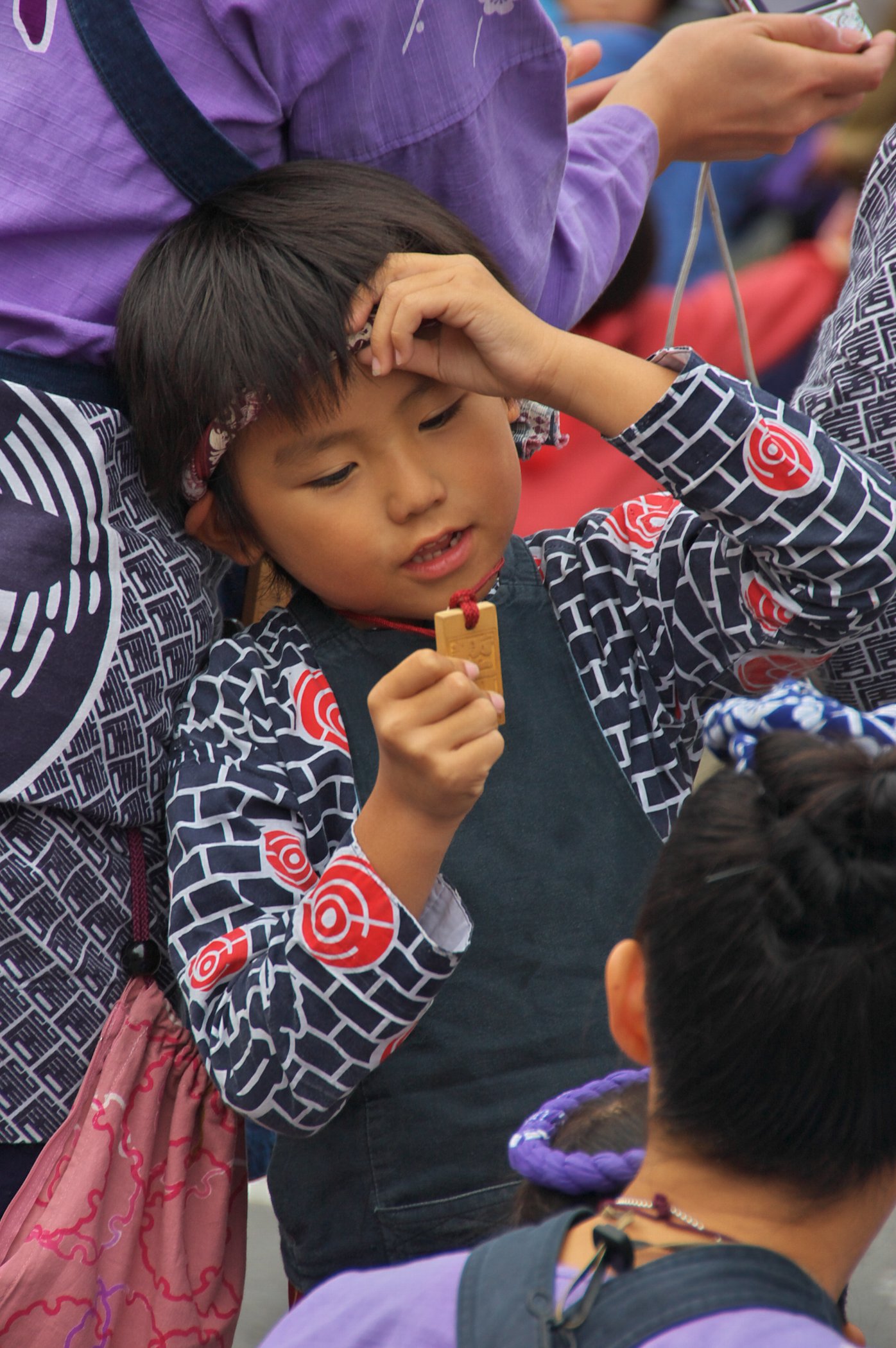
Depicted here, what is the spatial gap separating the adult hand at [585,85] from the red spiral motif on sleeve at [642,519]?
680 millimetres

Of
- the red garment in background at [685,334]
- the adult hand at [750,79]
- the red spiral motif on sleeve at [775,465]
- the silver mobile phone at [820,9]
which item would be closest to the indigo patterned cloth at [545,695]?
the red spiral motif on sleeve at [775,465]

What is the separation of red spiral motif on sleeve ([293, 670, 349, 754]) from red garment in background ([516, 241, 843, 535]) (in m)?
1.46

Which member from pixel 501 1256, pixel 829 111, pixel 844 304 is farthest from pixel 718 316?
pixel 501 1256

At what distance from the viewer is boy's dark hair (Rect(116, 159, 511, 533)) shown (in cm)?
123

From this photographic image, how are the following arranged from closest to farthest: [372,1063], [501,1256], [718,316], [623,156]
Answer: [501,1256] < [372,1063] < [623,156] < [718,316]

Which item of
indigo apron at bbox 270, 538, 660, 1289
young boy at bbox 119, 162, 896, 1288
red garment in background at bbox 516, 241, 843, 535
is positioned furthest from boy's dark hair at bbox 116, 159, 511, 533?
red garment in background at bbox 516, 241, 843, 535

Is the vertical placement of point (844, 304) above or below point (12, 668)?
below

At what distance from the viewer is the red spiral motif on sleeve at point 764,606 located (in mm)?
1233

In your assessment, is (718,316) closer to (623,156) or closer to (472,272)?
(623,156)

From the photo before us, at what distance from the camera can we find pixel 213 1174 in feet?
4.25

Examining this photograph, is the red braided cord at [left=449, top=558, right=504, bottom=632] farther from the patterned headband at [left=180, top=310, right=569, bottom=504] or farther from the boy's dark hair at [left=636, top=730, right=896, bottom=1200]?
the boy's dark hair at [left=636, top=730, right=896, bottom=1200]

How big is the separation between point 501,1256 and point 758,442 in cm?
69

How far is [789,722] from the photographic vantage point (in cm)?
85

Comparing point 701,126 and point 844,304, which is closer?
point 844,304
